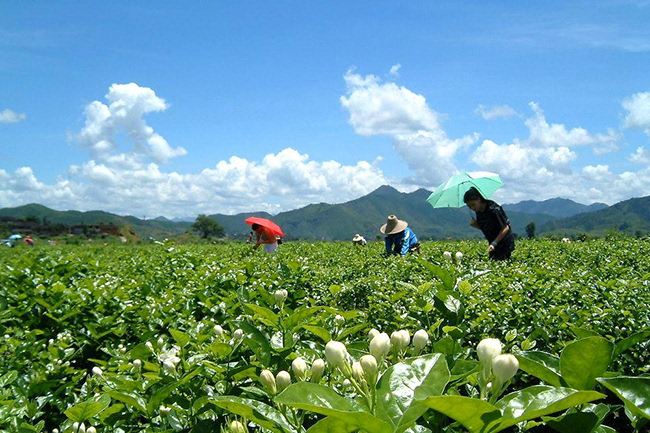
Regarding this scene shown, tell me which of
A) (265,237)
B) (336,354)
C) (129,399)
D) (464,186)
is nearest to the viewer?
(336,354)

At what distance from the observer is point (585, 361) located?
992 mm

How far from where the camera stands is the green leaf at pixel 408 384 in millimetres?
920

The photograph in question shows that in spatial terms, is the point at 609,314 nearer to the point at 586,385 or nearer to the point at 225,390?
the point at 586,385

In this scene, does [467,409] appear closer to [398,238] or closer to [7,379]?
[7,379]

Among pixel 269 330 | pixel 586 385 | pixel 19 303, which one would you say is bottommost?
pixel 19 303

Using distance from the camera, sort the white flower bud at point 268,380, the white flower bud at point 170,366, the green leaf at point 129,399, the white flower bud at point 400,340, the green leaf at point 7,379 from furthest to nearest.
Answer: the green leaf at point 7,379 < the white flower bud at point 170,366 < the green leaf at point 129,399 < the white flower bud at point 400,340 < the white flower bud at point 268,380

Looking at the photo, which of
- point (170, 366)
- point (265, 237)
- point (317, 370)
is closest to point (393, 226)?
point (265, 237)

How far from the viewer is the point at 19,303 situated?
179 inches

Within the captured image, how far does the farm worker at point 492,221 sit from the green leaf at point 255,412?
19.1 ft

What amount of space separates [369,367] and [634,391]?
546 mm

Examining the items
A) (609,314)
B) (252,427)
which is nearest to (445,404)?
(252,427)

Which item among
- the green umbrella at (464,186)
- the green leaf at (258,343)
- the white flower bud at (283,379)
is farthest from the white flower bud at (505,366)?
the green umbrella at (464,186)

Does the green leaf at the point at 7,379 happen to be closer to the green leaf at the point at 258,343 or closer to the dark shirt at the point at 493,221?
the green leaf at the point at 258,343

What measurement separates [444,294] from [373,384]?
2.99ft
